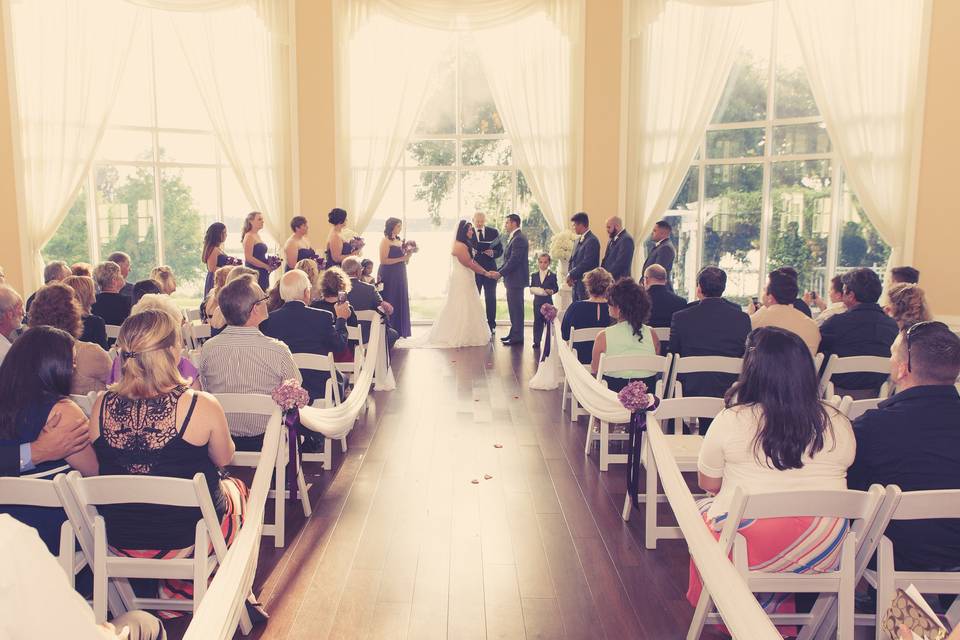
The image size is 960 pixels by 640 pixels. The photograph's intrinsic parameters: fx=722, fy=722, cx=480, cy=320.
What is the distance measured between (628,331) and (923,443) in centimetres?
254

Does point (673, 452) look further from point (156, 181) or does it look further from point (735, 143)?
point (156, 181)

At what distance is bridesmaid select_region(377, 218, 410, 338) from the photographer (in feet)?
29.2

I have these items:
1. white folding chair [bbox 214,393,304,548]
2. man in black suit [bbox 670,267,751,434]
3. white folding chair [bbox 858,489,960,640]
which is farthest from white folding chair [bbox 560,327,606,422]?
white folding chair [bbox 858,489,960,640]

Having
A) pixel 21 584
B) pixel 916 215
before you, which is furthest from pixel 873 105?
pixel 21 584

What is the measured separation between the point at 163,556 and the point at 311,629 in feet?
2.16

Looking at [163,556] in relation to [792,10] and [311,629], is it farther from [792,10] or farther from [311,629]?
[792,10]

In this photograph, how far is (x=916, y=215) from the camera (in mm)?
7645

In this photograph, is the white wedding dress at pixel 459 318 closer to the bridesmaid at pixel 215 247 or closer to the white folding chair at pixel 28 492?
the bridesmaid at pixel 215 247

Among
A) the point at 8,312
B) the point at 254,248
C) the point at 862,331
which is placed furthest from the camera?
the point at 254,248

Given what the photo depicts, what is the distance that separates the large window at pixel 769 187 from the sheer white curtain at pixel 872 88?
47 cm

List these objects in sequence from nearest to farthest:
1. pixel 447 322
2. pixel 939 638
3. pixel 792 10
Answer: pixel 939 638, pixel 792 10, pixel 447 322

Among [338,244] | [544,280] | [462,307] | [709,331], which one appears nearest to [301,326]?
[709,331]

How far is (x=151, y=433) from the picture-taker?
271cm

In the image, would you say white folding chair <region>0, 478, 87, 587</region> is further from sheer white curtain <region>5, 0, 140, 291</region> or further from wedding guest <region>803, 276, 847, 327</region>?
sheer white curtain <region>5, 0, 140, 291</region>
